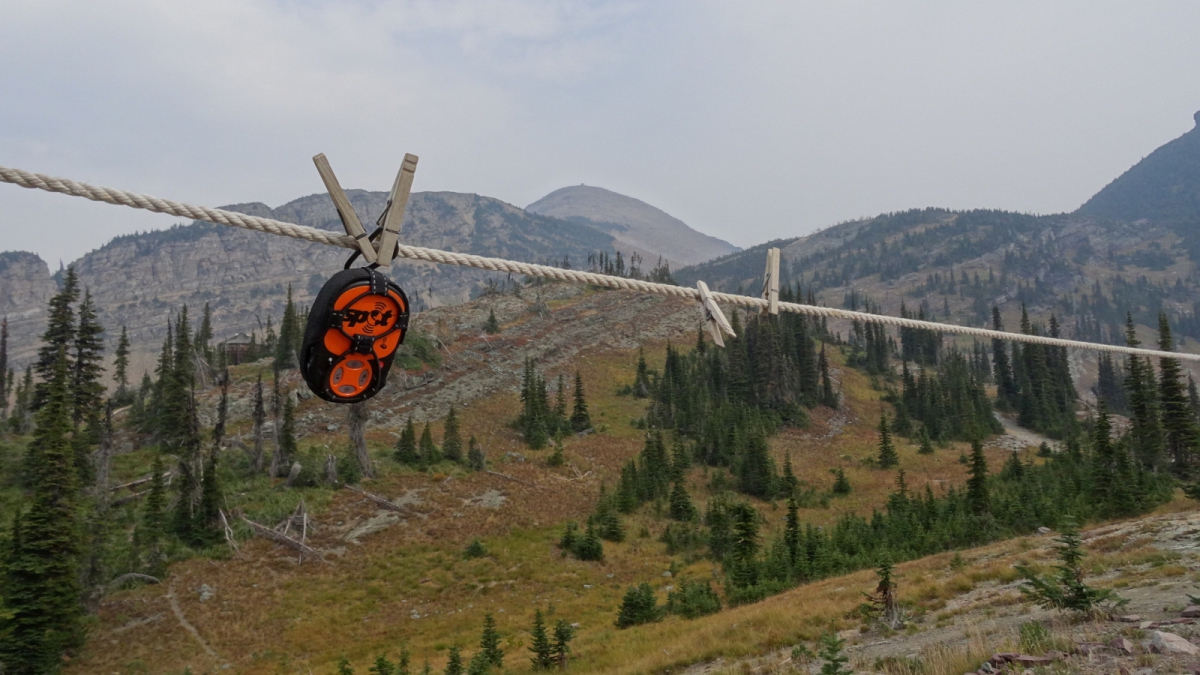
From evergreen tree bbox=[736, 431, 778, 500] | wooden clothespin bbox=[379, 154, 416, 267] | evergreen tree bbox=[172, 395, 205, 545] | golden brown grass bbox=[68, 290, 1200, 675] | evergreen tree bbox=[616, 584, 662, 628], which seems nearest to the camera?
wooden clothespin bbox=[379, 154, 416, 267]

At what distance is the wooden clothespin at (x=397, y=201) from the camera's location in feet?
11.7

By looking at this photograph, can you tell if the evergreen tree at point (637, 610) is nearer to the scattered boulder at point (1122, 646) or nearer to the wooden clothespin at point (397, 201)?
the scattered boulder at point (1122, 646)

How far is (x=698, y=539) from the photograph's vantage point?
98.4 feet

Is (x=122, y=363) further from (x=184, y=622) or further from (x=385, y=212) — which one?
(x=385, y=212)

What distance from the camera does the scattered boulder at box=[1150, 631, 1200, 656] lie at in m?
4.64

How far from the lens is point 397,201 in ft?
11.7

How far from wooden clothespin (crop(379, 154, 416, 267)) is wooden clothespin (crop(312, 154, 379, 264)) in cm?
8

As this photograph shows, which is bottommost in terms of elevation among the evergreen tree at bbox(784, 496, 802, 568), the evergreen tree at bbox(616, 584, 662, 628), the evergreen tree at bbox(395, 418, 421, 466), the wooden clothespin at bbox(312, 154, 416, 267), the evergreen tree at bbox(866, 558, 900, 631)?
the evergreen tree at bbox(616, 584, 662, 628)

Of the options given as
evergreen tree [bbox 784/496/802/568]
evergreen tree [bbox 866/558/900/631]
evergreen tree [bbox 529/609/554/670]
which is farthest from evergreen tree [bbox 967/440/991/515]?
evergreen tree [bbox 529/609/554/670]

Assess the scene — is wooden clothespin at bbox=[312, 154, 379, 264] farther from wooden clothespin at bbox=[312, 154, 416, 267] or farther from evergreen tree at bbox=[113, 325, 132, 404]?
evergreen tree at bbox=[113, 325, 132, 404]

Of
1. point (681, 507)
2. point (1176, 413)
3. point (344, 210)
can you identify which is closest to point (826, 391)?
point (1176, 413)

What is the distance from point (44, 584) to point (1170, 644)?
25097mm

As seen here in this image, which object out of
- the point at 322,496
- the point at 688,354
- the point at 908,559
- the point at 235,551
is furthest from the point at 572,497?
the point at 688,354

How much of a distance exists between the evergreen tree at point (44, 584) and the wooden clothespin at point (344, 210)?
2145 cm
